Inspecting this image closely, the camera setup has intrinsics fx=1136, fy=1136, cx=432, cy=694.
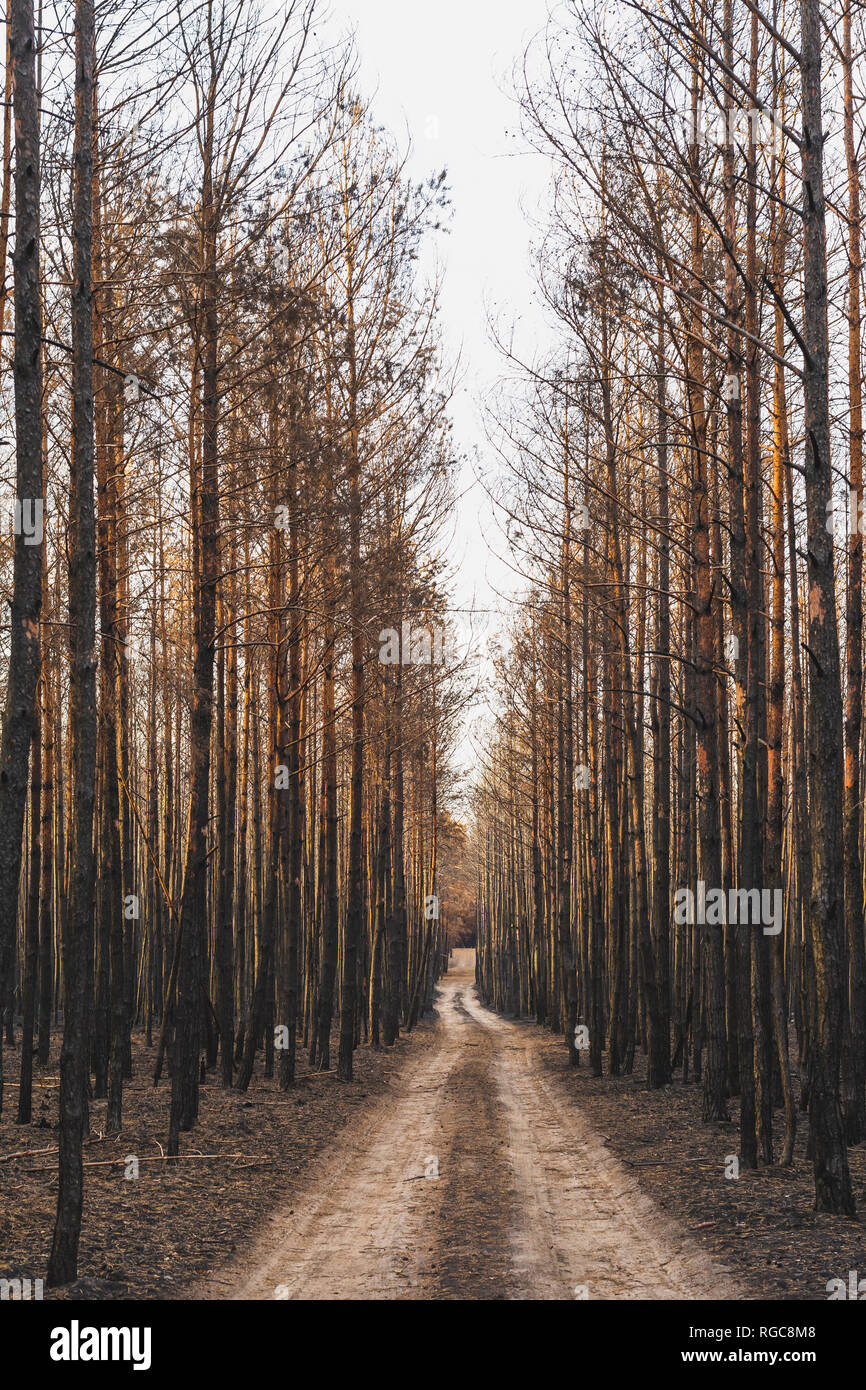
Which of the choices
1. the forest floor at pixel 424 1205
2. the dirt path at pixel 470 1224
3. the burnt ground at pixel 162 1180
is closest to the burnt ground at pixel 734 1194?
the forest floor at pixel 424 1205

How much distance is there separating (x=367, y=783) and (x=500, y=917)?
Result: 22649 mm

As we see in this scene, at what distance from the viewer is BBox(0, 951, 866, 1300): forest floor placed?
18.5 ft

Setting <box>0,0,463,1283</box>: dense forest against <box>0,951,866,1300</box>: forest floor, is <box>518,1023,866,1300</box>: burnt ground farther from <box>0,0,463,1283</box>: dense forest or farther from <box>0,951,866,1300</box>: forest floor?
<box>0,0,463,1283</box>: dense forest

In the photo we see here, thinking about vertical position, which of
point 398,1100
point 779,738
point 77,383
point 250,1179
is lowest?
point 398,1100

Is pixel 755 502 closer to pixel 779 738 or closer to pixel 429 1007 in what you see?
pixel 779 738

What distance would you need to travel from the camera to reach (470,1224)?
23.0ft

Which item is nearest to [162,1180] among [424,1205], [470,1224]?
[424,1205]

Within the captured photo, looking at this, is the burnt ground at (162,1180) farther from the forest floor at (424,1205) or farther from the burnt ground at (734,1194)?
the burnt ground at (734,1194)

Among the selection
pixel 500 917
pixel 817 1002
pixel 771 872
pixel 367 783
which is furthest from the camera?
pixel 500 917

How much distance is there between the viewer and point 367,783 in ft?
75.4

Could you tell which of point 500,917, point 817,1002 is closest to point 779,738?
point 817,1002

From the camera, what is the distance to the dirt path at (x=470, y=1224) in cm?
556

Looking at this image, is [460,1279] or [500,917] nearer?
[460,1279]

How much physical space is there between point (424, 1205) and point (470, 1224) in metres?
0.68
